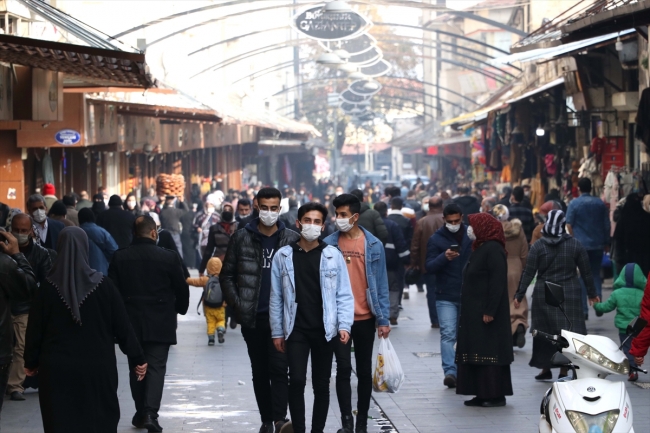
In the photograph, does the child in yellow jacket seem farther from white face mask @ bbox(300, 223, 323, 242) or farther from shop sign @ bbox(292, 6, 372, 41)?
shop sign @ bbox(292, 6, 372, 41)

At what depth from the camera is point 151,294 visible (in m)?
8.07

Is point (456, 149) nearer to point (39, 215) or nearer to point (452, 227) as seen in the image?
point (39, 215)

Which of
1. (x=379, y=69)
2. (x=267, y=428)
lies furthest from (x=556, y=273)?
(x=379, y=69)

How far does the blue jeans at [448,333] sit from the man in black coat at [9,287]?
12.6 ft

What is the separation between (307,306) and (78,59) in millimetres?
4678

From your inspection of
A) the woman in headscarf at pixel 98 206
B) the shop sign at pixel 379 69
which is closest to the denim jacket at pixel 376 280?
the woman in headscarf at pixel 98 206

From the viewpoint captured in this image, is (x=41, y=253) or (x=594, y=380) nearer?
(x=594, y=380)

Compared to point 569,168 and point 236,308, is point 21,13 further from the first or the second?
point 569,168

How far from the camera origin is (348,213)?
317 inches

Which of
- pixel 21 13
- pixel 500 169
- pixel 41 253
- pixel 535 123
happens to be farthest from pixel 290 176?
pixel 41 253

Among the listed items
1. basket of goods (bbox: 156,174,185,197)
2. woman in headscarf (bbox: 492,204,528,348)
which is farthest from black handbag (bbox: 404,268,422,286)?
basket of goods (bbox: 156,174,185,197)

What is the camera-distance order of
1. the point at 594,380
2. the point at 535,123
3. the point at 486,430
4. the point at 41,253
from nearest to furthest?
the point at 594,380 < the point at 486,430 < the point at 41,253 < the point at 535,123

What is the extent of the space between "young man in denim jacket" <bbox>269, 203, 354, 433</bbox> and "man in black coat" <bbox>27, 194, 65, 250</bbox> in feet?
15.7

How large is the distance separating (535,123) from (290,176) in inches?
1451
